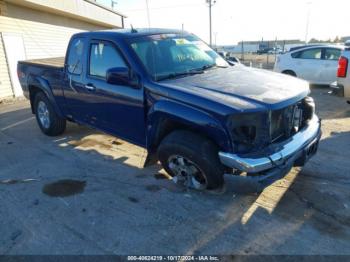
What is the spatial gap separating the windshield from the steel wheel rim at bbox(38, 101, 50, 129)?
2.93m

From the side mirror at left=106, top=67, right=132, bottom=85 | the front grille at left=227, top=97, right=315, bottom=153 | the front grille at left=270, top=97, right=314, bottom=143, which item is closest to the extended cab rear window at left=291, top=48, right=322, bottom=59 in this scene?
the front grille at left=270, top=97, right=314, bottom=143


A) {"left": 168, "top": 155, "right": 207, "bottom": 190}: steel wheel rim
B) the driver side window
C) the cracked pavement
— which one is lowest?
the cracked pavement

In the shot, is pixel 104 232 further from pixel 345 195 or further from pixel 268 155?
pixel 345 195

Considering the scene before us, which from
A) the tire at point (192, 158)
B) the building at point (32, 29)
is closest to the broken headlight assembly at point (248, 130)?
the tire at point (192, 158)

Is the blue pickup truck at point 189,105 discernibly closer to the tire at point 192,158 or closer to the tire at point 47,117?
the tire at point 192,158

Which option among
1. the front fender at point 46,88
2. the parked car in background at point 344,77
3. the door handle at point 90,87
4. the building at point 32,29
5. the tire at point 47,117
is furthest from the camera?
the building at point 32,29

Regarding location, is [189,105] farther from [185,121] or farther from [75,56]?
[75,56]

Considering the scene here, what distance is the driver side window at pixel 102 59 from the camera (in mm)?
4109

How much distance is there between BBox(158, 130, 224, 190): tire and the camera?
3.25m

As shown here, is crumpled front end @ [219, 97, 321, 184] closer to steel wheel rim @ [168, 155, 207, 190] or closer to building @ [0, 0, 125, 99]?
steel wheel rim @ [168, 155, 207, 190]

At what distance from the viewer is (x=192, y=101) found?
3197mm

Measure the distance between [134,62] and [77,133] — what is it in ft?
10.4

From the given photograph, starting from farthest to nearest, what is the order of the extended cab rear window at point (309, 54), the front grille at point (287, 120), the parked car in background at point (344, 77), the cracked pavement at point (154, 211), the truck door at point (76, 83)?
the extended cab rear window at point (309, 54), the parked car in background at point (344, 77), the truck door at point (76, 83), the front grille at point (287, 120), the cracked pavement at point (154, 211)

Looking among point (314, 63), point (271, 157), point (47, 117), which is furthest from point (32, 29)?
point (271, 157)
